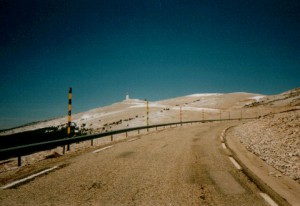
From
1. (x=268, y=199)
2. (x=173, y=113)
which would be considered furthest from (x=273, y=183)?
(x=173, y=113)

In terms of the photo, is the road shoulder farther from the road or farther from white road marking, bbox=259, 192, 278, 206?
the road

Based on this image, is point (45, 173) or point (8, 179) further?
point (45, 173)

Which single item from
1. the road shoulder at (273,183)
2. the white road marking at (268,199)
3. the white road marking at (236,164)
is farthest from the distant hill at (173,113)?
the white road marking at (268,199)

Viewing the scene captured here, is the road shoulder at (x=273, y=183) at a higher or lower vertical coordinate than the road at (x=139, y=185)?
lower

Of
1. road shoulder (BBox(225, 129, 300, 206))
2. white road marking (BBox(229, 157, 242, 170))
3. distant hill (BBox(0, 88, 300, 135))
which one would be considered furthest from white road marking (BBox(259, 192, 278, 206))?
distant hill (BBox(0, 88, 300, 135))

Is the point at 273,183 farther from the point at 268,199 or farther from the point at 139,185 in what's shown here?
the point at 139,185

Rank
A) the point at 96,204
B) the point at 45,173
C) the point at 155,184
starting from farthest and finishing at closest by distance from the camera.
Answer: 1. the point at 45,173
2. the point at 155,184
3. the point at 96,204

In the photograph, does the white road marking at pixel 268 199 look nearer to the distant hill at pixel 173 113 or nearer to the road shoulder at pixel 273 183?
the road shoulder at pixel 273 183

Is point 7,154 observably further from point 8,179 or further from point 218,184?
point 218,184

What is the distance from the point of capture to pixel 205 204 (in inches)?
174

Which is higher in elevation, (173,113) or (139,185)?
(173,113)

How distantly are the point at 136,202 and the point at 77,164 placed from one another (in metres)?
3.66

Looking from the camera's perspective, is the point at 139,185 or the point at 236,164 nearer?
the point at 139,185

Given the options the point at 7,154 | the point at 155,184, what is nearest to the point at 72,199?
the point at 155,184
